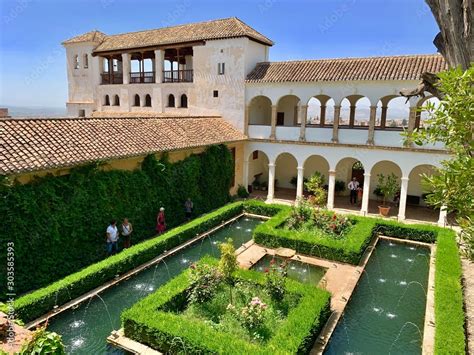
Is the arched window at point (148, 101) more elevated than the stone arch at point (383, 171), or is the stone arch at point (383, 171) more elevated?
the arched window at point (148, 101)

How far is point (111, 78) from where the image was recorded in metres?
30.1

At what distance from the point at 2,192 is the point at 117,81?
70.1 feet

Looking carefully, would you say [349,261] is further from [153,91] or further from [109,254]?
[153,91]

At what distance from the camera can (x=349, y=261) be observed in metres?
13.7

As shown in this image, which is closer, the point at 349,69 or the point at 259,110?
the point at 349,69

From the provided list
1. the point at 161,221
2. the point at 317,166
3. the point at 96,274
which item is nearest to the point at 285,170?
the point at 317,166

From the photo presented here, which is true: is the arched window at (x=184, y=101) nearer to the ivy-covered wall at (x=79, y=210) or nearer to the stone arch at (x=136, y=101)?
the stone arch at (x=136, y=101)

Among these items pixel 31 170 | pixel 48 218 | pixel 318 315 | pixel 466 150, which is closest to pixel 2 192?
pixel 31 170

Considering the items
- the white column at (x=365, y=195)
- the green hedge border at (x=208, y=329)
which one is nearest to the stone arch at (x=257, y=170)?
the white column at (x=365, y=195)

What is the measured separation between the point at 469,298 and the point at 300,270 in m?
5.40

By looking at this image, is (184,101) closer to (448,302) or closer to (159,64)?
(159,64)

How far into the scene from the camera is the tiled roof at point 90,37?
99.0ft

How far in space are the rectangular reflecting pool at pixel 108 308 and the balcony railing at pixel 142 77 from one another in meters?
17.3

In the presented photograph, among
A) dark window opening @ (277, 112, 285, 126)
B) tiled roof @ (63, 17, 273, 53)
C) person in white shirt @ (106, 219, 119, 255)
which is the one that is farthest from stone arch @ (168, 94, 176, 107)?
person in white shirt @ (106, 219, 119, 255)
